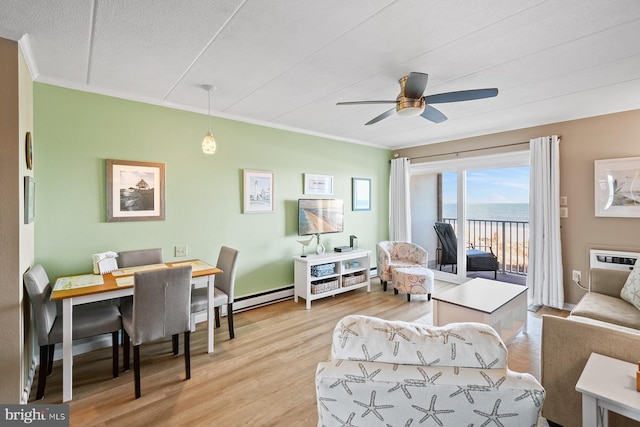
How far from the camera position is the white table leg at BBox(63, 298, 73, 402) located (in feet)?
6.80

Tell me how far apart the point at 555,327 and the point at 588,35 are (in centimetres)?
182

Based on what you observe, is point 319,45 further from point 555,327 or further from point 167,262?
point 167,262

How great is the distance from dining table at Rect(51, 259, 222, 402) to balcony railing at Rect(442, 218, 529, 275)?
4.07 m

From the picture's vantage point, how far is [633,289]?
2.48 m

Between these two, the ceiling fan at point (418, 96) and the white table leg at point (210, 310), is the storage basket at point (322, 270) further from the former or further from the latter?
the ceiling fan at point (418, 96)

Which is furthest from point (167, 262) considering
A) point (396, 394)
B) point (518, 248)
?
point (518, 248)

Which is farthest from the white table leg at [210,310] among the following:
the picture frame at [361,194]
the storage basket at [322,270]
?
the picture frame at [361,194]

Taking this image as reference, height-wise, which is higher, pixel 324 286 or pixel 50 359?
pixel 324 286

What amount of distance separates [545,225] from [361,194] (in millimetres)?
2614

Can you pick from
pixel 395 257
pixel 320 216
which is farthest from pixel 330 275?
pixel 395 257

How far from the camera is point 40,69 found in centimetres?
237

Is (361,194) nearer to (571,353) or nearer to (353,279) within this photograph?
(353,279)

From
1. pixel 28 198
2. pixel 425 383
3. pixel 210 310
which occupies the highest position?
pixel 28 198

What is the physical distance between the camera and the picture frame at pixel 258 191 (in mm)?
3779
